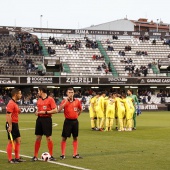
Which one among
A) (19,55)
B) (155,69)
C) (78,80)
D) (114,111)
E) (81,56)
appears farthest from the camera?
(155,69)

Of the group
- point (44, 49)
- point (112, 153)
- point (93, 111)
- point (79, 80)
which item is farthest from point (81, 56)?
point (112, 153)

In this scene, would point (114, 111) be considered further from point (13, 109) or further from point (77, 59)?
point (77, 59)

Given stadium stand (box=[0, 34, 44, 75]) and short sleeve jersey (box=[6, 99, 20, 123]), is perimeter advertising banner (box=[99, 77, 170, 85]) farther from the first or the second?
short sleeve jersey (box=[6, 99, 20, 123])

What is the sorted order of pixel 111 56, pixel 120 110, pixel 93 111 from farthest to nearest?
pixel 111 56 → pixel 93 111 → pixel 120 110

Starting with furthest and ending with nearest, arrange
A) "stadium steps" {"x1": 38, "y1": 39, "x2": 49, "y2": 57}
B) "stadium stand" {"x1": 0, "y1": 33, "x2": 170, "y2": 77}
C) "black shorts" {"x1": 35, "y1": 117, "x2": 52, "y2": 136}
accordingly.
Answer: "stadium steps" {"x1": 38, "y1": 39, "x2": 49, "y2": 57}
"stadium stand" {"x1": 0, "y1": 33, "x2": 170, "y2": 77}
"black shorts" {"x1": 35, "y1": 117, "x2": 52, "y2": 136}

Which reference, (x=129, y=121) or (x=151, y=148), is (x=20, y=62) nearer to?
(x=129, y=121)

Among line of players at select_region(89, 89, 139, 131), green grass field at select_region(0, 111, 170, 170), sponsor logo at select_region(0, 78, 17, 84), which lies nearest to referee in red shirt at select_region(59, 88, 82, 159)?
green grass field at select_region(0, 111, 170, 170)

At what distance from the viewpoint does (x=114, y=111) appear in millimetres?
26109

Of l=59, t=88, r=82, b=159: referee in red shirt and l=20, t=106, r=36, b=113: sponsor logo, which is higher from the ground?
l=59, t=88, r=82, b=159: referee in red shirt

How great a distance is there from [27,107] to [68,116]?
128 ft

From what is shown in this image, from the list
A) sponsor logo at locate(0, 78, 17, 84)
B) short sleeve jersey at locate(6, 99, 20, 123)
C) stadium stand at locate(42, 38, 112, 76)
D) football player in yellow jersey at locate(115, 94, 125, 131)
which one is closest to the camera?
short sleeve jersey at locate(6, 99, 20, 123)

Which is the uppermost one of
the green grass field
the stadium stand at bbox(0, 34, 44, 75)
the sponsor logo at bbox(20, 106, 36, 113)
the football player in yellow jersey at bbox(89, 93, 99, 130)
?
the stadium stand at bbox(0, 34, 44, 75)

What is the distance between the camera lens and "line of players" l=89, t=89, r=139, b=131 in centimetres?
2584

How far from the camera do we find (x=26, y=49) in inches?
2549
